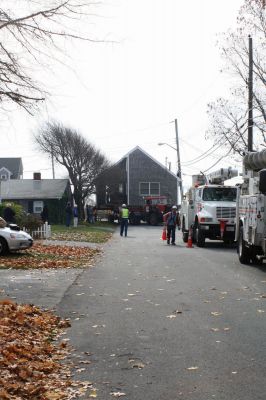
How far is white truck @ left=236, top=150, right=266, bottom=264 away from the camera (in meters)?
14.8

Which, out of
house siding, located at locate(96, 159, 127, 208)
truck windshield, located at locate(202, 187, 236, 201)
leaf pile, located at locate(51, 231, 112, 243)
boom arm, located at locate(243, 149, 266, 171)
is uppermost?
house siding, located at locate(96, 159, 127, 208)

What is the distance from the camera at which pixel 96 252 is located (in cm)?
2202

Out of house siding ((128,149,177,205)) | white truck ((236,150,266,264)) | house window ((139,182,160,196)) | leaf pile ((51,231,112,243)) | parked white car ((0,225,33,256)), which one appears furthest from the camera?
house window ((139,182,160,196))

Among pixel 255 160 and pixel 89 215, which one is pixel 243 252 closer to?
pixel 255 160

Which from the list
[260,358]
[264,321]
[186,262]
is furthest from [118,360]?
[186,262]

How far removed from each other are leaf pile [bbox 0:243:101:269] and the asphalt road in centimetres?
130

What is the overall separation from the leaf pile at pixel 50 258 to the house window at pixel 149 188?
4259cm

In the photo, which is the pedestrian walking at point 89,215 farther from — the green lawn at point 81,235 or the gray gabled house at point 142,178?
the green lawn at point 81,235

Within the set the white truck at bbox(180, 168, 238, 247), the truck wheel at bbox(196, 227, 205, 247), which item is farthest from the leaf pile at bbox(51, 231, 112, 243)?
the truck wheel at bbox(196, 227, 205, 247)

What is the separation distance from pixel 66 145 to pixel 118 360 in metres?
49.9

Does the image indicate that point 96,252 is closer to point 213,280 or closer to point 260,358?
point 213,280

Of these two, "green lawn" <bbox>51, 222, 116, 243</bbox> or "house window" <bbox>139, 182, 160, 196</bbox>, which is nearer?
"green lawn" <bbox>51, 222, 116, 243</bbox>

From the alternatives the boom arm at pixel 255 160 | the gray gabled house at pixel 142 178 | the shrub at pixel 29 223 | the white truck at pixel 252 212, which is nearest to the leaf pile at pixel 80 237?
the shrub at pixel 29 223

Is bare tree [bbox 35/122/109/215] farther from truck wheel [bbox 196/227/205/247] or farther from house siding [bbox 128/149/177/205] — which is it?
truck wheel [bbox 196/227/205/247]
